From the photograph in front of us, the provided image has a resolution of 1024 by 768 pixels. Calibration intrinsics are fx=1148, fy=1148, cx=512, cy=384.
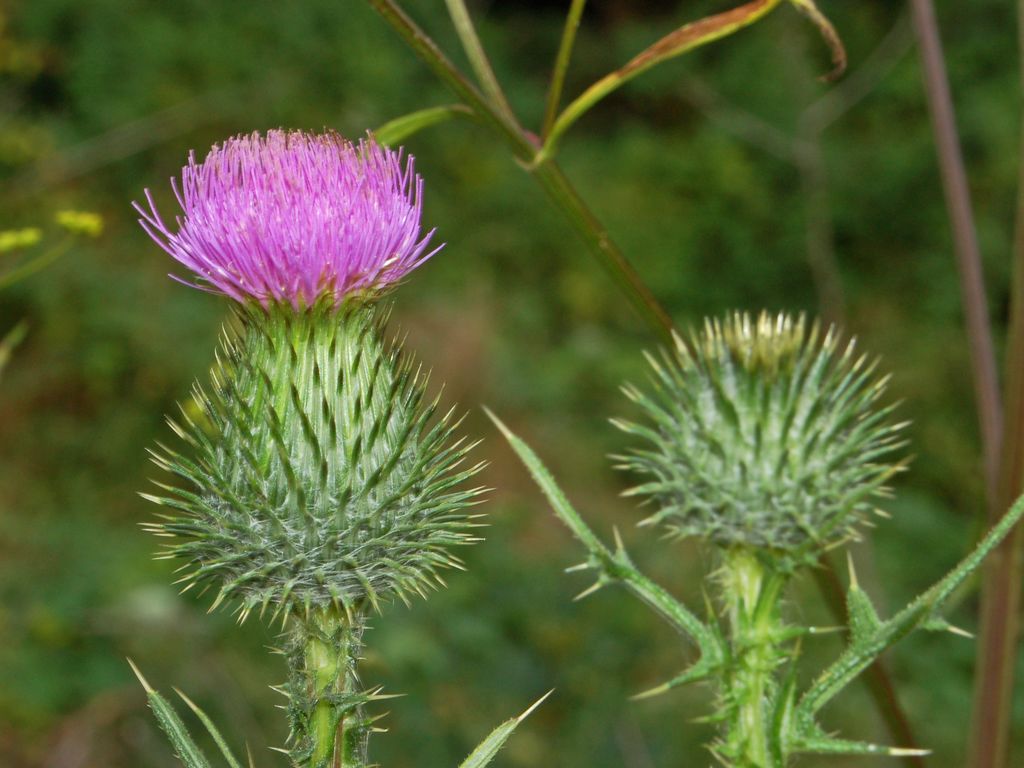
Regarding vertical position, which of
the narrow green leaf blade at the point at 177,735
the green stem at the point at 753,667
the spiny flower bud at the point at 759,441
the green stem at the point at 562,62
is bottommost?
the narrow green leaf blade at the point at 177,735

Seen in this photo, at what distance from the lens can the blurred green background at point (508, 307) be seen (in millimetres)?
A: 4504

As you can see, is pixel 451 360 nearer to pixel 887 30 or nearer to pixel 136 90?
pixel 136 90

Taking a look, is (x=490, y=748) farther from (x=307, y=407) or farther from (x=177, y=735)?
(x=307, y=407)

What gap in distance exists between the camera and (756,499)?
5.87ft

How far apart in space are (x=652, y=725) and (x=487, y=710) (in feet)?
2.26

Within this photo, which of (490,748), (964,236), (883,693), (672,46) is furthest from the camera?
(964,236)

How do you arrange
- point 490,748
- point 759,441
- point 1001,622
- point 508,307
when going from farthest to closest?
point 508,307 < point 1001,622 < point 759,441 < point 490,748

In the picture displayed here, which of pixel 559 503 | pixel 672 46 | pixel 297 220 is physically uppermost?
pixel 672 46

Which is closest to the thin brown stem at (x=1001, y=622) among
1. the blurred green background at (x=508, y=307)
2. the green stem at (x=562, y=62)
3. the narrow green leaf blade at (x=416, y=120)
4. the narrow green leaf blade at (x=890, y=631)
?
the narrow green leaf blade at (x=890, y=631)

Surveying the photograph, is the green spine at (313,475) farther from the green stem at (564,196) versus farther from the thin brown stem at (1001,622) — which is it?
the thin brown stem at (1001,622)

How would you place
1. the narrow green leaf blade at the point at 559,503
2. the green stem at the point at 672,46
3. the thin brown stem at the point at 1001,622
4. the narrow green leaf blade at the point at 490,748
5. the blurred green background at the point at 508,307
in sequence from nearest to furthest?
the narrow green leaf blade at the point at 490,748 < the narrow green leaf blade at the point at 559,503 < the green stem at the point at 672,46 < the thin brown stem at the point at 1001,622 < the blurred green background at the point at 508,307

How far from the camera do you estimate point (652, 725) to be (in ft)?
15.0

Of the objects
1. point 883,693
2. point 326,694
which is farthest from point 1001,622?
point 326,694

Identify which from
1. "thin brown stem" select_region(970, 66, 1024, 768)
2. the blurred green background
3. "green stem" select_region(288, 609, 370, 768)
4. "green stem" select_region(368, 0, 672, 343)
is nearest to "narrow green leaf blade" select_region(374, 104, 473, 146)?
"green stem" select_region(368, 0, 672, 343)
